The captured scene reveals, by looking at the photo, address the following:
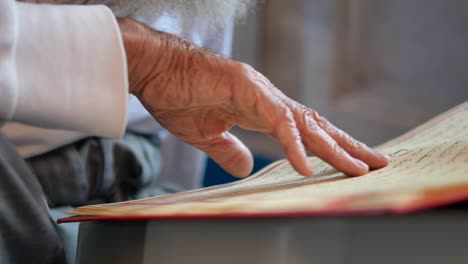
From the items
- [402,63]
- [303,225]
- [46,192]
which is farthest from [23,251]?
[402,63]

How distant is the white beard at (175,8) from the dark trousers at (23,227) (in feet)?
0.51

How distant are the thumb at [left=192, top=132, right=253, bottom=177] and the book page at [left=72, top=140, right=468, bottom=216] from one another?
4.1 inches

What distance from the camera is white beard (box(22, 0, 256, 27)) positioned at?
0.56 meters

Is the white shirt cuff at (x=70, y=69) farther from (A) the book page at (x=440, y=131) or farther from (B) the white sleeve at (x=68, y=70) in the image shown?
(A) the book page at (x=440, y=131)

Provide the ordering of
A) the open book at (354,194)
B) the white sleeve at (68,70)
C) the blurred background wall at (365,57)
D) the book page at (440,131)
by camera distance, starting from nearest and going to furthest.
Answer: the open book at (354,194) < the white sleeve at (68,70) < the book page at (440,131) < the blurred background wall at (365,57)

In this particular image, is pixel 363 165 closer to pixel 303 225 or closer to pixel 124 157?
pixel 303 225

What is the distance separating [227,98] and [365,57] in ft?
3.16

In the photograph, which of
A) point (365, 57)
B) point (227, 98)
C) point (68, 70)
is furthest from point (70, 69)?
point (365, 57)

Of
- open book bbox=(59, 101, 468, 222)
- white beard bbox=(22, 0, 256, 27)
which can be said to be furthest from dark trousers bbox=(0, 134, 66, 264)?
white beard bbox=(22, 0, 256, 27)

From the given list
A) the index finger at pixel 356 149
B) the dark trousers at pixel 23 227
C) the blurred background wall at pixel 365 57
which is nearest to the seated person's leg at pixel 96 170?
the dark trousers at pixel 23 227

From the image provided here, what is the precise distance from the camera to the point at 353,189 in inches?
13.1

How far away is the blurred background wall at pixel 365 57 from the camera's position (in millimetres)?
1302

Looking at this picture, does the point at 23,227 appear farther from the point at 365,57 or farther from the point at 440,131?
the point at 365,57

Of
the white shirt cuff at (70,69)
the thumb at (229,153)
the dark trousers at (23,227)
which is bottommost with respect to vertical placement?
the dark trousers at (23,227)
